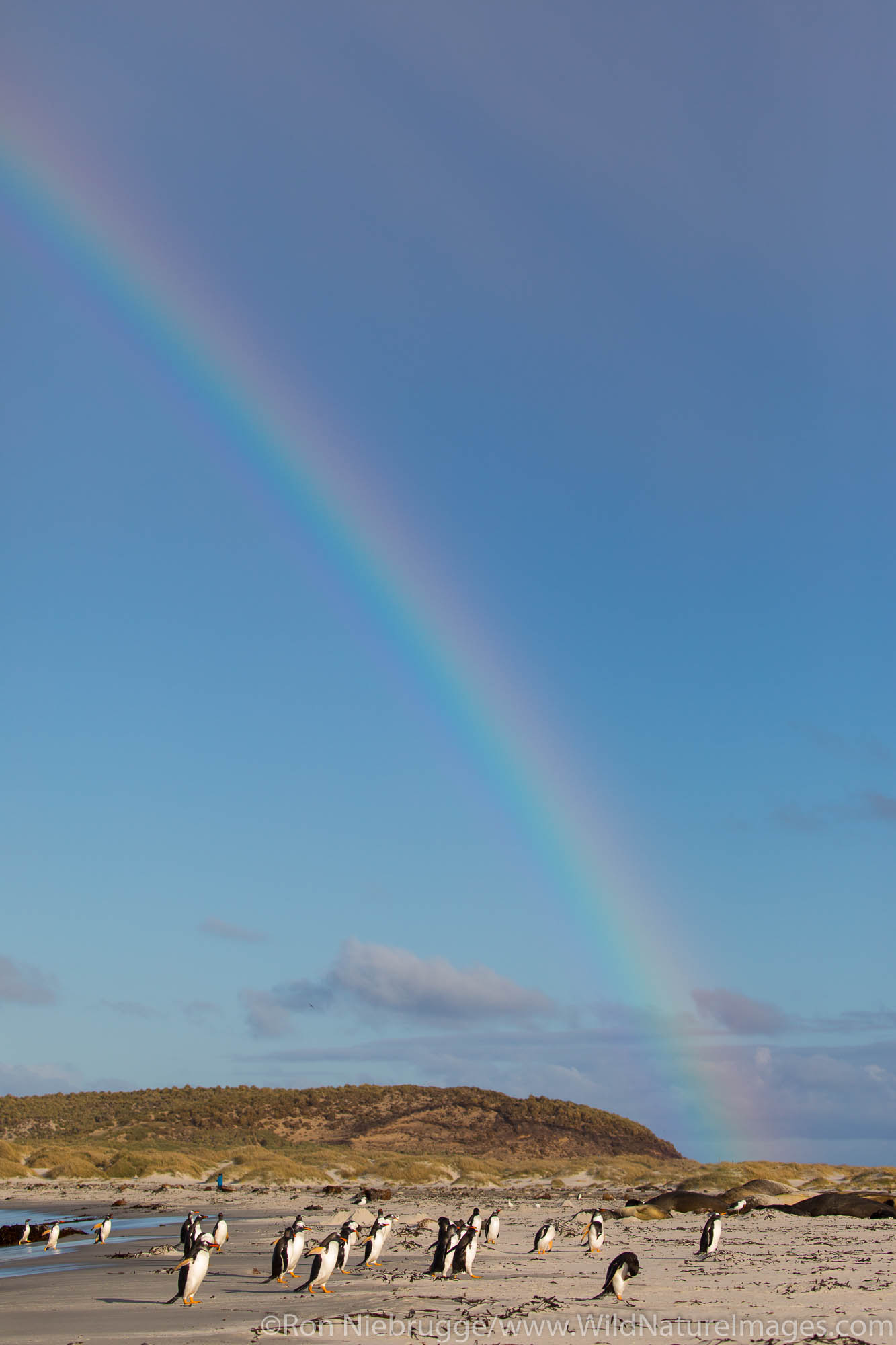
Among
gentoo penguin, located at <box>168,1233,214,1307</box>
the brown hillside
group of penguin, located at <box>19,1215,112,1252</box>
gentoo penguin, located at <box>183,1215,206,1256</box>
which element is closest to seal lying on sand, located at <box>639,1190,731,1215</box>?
group of penguin, located at <box>19,1215,112,1252</box>

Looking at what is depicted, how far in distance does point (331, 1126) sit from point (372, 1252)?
258ft

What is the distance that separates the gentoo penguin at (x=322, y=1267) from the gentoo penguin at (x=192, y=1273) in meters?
1.73

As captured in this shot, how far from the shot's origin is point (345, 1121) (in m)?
94.9

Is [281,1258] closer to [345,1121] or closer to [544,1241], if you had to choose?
[544,1241]

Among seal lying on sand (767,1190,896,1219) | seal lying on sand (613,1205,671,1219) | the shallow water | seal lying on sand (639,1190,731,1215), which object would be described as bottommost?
the shallow water

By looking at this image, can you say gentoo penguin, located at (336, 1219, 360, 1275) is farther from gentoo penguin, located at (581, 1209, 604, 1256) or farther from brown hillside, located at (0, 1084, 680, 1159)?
brown hillside, located at (0, 1084, 680, 1159)

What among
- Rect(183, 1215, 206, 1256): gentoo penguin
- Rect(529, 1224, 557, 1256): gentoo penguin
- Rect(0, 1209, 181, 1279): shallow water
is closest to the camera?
Rect(183, 1215, 206, 1256): gentoo penguin

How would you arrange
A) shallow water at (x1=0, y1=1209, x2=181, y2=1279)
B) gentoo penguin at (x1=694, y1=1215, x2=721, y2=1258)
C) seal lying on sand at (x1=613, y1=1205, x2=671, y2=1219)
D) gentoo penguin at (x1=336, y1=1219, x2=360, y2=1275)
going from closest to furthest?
gentoo penguin at (x1=336, y1=1219, x2=360, y2=1275), gentoo penguin at (x1=694, y1=1215, x2=721, y2=1258), shallow water at (x1=0, y1=1209, x2=181, y2=1279), seal lying on sand at (x1=613, y1=1205, x2=671, y2=1219)

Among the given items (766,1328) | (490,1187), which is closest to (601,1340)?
(766,1328)

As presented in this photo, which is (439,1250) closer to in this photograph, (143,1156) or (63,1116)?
(143,1156)

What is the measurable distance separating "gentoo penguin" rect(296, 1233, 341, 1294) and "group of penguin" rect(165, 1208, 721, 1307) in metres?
0.01

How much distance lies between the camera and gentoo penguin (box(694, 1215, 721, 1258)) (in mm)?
21686

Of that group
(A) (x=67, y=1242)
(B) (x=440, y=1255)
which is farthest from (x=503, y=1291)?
(A) (x=67, y=1242)

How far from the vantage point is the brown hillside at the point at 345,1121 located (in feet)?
285
